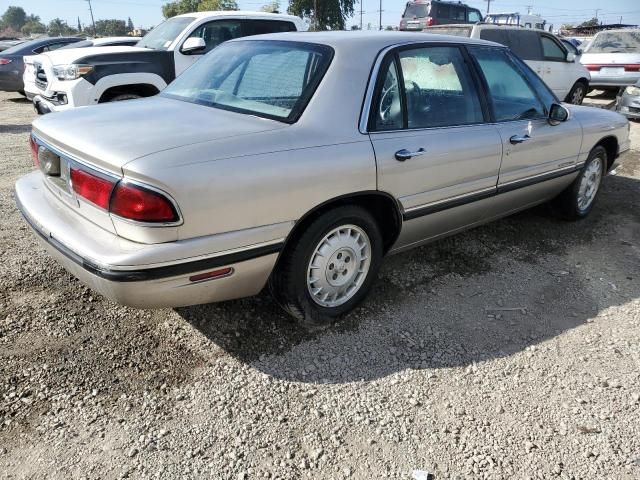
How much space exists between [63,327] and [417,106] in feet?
8.02

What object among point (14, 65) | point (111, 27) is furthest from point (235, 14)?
point (111, 27)

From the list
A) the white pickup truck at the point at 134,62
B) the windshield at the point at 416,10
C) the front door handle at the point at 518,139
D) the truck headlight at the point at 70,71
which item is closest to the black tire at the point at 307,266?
the front door handle at the point at 518,139

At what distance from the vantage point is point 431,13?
1898 centimetres

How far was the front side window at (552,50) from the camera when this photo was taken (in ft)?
34.3

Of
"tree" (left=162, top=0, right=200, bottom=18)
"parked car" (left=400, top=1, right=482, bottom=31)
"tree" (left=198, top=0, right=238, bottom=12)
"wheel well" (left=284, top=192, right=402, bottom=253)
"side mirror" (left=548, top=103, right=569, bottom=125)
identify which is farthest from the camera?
"tree" (left=162, top=0, right=200, bottom=18)

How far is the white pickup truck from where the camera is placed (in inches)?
260

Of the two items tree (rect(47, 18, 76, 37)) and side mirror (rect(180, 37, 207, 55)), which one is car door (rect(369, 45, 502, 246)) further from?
tree (rect(47, 18, 76, 37))

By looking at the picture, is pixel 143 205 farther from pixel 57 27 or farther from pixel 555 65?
pixel 57 27

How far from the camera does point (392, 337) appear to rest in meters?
3.12

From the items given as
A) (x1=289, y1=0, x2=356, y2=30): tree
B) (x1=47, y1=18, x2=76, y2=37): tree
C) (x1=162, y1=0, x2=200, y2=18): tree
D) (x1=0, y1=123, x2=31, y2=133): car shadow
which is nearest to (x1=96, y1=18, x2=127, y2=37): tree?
(x1=47, y1=18, x2=76, y2=37): tree

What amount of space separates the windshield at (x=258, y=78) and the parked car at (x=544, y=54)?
22.8ft

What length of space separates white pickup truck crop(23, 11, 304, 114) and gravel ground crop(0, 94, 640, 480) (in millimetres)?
3372

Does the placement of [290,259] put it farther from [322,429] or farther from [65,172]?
[65,172]

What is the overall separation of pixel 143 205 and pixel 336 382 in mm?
1292
